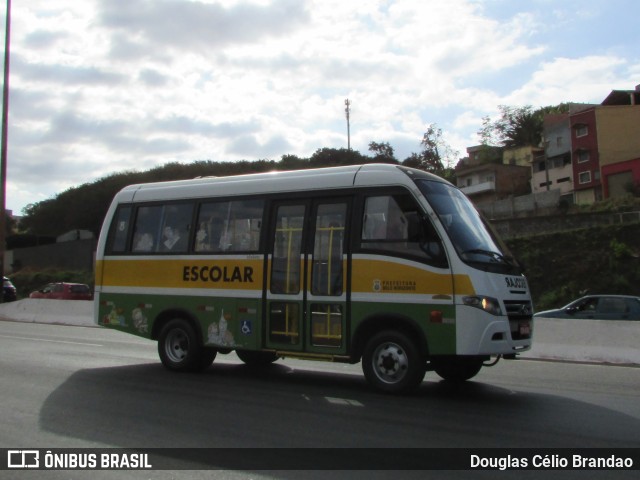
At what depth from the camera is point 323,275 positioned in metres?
9.64

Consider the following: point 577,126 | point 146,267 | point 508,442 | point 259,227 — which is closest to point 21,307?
point 146,267

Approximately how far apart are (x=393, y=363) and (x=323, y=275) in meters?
1.62

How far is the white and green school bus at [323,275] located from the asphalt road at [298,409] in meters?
0.59

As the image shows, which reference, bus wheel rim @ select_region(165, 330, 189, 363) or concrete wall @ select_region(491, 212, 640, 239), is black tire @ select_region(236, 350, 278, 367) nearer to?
bus wheel rim @ select_region(165, 330, 189, 363)

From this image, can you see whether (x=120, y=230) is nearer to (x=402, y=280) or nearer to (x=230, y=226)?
(x=230, y=226)

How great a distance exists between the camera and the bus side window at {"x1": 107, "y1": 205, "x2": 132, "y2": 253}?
12109 millimetres

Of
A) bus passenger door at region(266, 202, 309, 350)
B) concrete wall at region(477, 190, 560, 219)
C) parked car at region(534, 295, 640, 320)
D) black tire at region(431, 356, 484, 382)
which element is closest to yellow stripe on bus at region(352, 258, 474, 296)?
bus passenger door at region(266, 202, 309, 350)

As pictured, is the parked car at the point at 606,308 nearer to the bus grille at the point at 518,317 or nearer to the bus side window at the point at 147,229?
the bus grille at the point at 518,317

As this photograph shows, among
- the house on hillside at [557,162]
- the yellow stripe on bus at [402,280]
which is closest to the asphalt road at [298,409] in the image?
the yellow stripe on bus at [402,280]

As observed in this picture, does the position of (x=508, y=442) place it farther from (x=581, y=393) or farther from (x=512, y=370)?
(x=512, y=370)

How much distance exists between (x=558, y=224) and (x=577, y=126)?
26859 mm

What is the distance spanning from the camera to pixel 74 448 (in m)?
6.47

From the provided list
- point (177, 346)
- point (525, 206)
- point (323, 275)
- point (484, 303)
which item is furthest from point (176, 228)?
point (525, 206)

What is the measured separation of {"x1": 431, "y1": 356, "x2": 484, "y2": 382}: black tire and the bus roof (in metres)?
2.57
